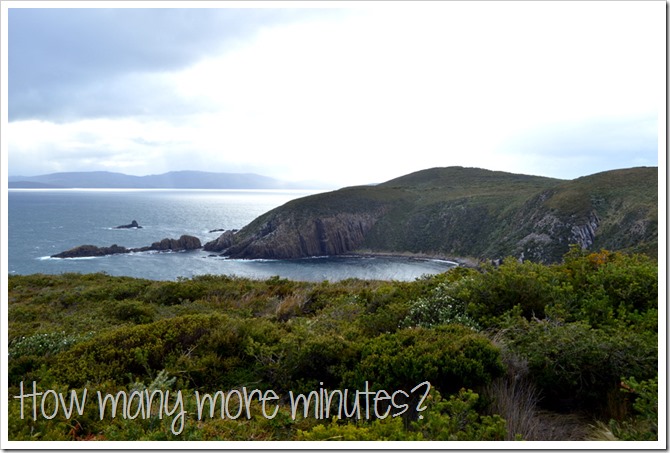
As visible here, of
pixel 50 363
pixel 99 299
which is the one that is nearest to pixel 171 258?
pixel 99 299

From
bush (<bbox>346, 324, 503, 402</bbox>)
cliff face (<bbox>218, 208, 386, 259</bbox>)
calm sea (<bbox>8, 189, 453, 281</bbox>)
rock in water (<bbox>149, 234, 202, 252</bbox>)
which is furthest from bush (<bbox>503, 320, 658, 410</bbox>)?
cliff face (<bbox>218, 208, 386, 259</bbox>)

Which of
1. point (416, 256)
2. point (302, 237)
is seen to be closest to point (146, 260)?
point (302, 237)

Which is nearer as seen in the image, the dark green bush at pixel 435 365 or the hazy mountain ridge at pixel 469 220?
the dark green bush at pixel 435 365

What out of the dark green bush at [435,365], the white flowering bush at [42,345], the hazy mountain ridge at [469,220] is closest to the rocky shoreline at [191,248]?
the hazy mountain ridge at [469,220]

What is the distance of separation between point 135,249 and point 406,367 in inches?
3536

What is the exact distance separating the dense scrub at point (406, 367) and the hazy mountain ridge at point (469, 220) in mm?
63934

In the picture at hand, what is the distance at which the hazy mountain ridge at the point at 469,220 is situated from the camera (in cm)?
7288

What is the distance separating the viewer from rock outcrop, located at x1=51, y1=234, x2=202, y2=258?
71.1 metres

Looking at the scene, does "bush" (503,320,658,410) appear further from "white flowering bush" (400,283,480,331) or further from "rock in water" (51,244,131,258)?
"rock in water" (51,244,131,258)

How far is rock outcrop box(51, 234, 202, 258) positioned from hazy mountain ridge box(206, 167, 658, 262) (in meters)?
6.78

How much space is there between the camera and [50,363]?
5688 mm

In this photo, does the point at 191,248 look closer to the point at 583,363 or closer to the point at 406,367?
the point at 406,367

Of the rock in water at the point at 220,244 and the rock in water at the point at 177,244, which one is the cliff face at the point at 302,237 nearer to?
the rock in water at the point at 220,244

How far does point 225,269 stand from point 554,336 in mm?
74588
